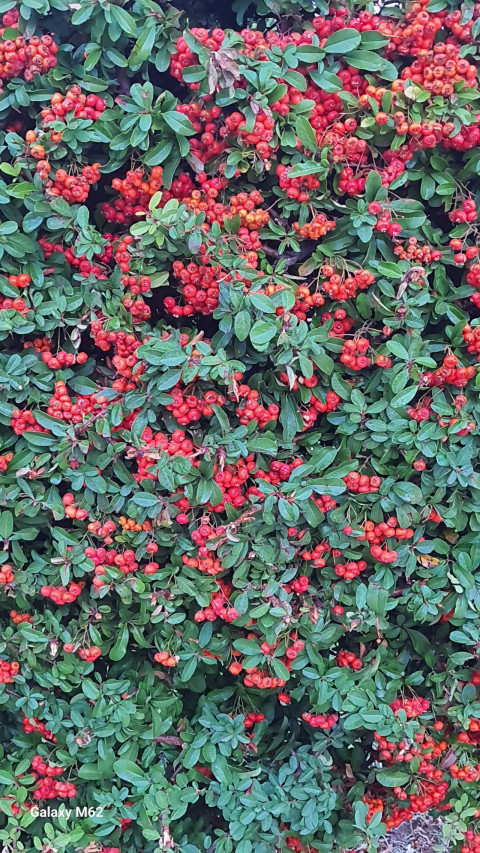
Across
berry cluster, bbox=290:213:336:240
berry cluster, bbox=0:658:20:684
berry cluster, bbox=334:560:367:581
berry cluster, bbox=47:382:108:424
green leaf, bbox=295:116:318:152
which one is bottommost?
berry cluster, bbox=0:658:20:684

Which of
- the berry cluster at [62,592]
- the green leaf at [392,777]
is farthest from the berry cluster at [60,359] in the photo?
the green leaf at [392,777]

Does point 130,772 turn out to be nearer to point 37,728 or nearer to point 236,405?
point 37,728

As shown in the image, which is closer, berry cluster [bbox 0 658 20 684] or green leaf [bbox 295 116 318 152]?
green leaf [bbox 295 116 318 152]

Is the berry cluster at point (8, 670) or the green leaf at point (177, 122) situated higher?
the green leaf at point (177, 122)

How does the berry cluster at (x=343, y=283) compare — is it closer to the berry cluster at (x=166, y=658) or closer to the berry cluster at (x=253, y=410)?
the berry cluster at (x=253, y=410)

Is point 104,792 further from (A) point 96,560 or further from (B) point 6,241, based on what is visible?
(B) point 6,241

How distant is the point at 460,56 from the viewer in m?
1.73

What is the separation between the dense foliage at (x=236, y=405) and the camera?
1787mm

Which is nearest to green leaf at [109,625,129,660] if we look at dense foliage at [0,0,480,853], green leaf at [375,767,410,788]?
dense foliage at [0,0,480,853]

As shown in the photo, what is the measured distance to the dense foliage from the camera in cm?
179

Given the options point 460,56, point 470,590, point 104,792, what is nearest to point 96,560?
point 104,792

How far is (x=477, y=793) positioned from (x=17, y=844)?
1.71m

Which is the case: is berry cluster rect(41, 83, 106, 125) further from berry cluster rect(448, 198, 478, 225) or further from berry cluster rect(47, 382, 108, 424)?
berry cluster rect(448, 198, 478, 225)

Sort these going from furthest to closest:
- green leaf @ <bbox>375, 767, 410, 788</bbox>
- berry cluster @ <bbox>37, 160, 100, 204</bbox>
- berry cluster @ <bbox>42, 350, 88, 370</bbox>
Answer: green leaf @ <bbox>375, 767, 410, 788</bbox>
berry cluster @ <bbox>42, 350, 88, 370</bbox>
berry cluster @ <bbox>37, 160, 100, 204</bbox>
